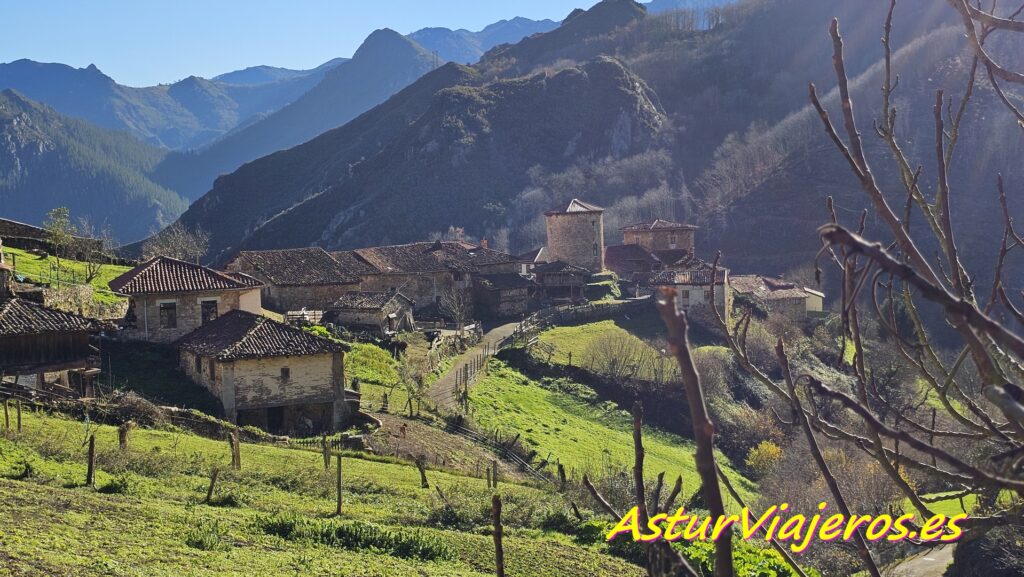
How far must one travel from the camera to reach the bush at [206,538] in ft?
43.3

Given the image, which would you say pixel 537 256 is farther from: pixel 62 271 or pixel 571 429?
pixel 62 271

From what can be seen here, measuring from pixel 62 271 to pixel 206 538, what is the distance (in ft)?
114

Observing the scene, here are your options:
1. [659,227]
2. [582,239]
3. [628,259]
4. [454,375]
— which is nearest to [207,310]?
[454,375]

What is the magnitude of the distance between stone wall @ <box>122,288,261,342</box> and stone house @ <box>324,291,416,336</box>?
323 inches

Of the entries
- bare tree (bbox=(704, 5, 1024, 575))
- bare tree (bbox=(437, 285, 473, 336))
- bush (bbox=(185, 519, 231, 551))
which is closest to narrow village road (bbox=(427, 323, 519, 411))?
bare tree (bbox=(437, 285, 473, 336))

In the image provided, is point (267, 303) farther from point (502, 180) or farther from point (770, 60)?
point (770, 60)

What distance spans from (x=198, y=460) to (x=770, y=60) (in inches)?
6665

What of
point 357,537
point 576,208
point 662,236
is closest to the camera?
point 357,537

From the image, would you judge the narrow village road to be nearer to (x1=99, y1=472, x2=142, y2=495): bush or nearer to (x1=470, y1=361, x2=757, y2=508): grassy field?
(x1=470, y1=361, x2=757, y2=508): grassy field

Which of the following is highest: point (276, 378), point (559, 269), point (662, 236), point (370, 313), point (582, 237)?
point (662, 236)

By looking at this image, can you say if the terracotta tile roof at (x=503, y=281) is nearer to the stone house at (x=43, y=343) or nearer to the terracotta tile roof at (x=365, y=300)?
the terracotta tile roof at (x=365, y=300)

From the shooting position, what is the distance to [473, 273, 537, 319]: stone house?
5709cm

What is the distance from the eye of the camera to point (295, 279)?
164ft

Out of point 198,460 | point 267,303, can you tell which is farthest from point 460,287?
point 198,460
